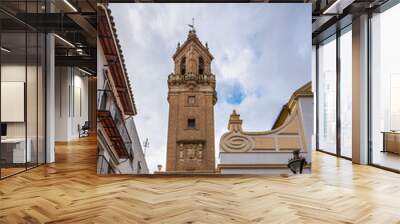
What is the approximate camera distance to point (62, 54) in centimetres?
1259

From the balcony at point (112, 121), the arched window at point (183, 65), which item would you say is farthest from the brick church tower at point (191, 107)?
the balcony at point (112, 121)

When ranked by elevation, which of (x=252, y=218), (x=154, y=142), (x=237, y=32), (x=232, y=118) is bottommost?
(x=252, y=218)

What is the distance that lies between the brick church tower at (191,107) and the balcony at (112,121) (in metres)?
0.71

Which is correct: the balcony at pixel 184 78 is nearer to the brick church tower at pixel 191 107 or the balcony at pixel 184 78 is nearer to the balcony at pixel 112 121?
the brick church tower at pixel 191 107

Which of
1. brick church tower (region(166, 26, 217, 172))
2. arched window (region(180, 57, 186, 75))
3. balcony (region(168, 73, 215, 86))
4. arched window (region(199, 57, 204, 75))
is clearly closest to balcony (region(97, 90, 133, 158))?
brick church tower (region(166, 26, 217, 172))

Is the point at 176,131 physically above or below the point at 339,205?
above

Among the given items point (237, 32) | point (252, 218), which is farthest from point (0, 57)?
point (252, 218)

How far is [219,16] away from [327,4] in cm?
253

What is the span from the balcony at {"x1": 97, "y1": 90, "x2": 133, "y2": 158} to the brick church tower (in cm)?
71

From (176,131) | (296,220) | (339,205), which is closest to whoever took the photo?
(296,220)

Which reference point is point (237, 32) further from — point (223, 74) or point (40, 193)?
point (40, 193)

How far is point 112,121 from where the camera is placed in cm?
575

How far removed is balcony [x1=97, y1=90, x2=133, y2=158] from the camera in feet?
18.9

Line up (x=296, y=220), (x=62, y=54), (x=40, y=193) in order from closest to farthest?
(x=296, y=220), (x=40, y=193), (x=62, y=54)
